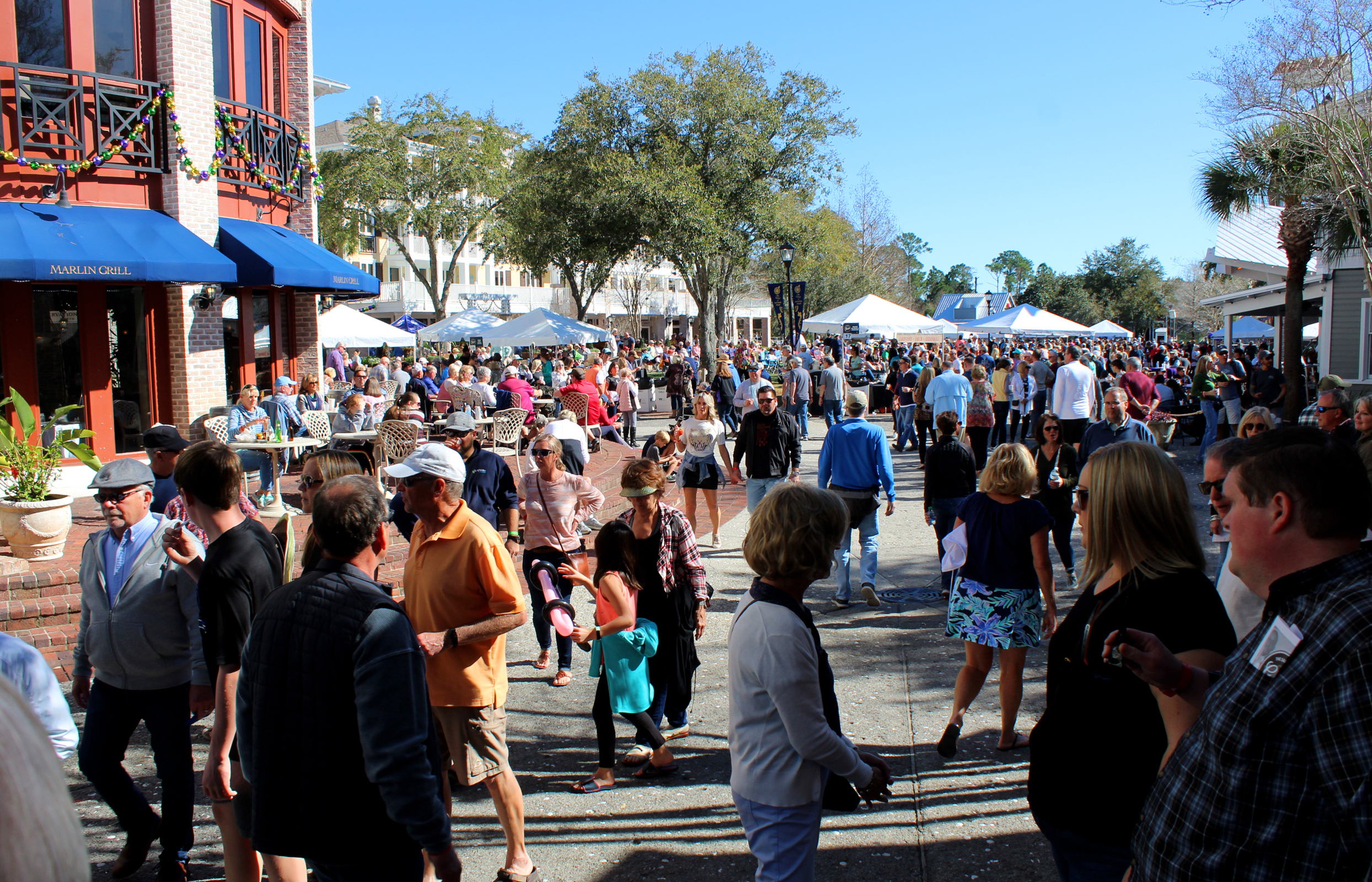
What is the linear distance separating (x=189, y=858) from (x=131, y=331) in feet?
33.3

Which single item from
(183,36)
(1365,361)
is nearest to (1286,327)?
(1365,361)

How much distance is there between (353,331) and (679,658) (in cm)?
2415

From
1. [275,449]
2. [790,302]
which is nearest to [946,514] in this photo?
[275,449]

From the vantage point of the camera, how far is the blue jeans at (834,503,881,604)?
25.6ft

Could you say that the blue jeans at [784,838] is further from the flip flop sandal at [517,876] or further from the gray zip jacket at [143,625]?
the gray zip jacket at [143,625]

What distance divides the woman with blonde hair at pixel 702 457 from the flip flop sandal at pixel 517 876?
5.77 metres

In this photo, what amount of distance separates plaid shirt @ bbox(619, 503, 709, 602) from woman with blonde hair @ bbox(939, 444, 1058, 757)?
4.65 feet

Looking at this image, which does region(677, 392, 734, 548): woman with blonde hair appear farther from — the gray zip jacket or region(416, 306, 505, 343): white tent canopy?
region(416, 306, 505, 343): white tent canopy

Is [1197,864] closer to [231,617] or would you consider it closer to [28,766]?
[28,766]

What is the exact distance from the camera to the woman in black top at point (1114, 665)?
2324 mm

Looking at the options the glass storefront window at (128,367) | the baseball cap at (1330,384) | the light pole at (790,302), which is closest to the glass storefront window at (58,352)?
the glass storefront window at (128,367)

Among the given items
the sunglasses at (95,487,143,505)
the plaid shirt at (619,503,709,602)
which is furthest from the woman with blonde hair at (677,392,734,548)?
the sunglasses at (95,487,143,505)

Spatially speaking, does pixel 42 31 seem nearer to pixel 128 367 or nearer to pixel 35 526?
pixel 128 367

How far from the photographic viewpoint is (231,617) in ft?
11.1
